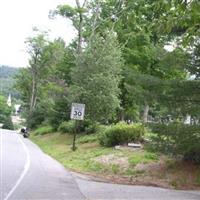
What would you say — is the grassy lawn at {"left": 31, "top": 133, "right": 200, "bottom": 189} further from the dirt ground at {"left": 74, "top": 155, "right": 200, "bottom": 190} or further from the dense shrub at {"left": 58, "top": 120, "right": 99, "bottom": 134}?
the dense shrub at {"left": 58, "top": 120, "right": 99, "bottom": 134}

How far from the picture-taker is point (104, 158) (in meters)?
24.5

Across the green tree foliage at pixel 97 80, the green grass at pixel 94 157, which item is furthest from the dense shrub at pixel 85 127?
the green grass at pixel 94 157

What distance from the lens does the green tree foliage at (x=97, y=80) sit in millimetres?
37594

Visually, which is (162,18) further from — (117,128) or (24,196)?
(117,128)

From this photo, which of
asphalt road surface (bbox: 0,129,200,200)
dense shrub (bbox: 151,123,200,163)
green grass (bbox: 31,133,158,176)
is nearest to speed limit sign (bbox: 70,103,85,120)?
green grass (bbox: 31,133,158,176)

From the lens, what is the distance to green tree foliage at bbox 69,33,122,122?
37594mm

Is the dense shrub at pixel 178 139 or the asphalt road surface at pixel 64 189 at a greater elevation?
the dense shrub at pixel 178 139

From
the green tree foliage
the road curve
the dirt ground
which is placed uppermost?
the green tree foliage

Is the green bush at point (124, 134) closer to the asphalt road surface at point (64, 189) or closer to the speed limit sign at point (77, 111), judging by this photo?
the speed limit sign at point (77, 111)

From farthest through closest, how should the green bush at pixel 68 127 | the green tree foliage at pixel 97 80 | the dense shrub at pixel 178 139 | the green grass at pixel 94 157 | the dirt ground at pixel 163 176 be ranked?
the green bush at pixel 68 127 < the green tree foliage at pixel 97 80 < the green grass at pixel 94 157 < the dense shrub at pixel 178 139 < the dirt ground at pixel 163 176

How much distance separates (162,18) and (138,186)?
11.4 metres

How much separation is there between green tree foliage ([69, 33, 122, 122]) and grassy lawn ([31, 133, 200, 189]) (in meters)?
9.36

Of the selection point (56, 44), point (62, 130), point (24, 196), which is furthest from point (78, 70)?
point (56, 44)

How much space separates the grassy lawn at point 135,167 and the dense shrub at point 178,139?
2.84 feet
